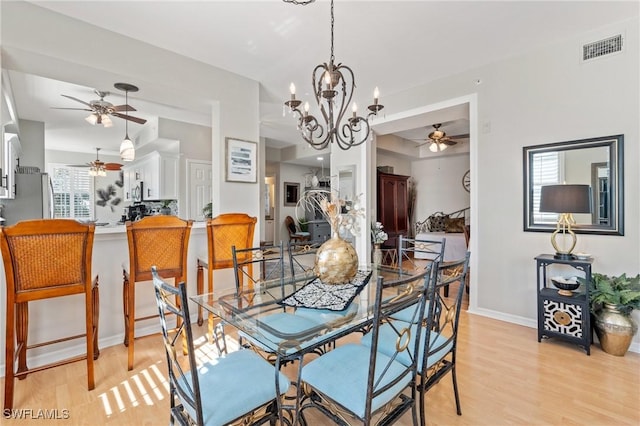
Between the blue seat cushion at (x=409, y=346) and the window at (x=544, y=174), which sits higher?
the window at (x=544, y=174)

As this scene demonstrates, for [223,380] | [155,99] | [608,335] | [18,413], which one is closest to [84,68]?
[155,99]

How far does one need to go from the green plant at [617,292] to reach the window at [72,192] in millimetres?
10419

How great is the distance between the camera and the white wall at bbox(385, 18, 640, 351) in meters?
2.57

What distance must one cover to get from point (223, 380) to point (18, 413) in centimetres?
152

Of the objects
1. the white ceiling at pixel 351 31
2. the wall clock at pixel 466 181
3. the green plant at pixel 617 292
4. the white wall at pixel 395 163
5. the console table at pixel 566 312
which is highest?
the white ceiling at pixel 351 31

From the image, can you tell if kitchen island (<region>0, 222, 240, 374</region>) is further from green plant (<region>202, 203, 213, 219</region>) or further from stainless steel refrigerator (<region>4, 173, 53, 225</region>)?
stainless steel refrigerator (<region>4, 173, 53, 225</region>)

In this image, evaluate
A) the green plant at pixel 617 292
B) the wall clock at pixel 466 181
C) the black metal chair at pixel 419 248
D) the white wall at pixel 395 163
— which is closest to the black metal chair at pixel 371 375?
the black metal chair at pixel 419 248

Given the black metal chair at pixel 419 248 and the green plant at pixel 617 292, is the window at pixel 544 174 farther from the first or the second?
the black metal chair at pixel 419 248

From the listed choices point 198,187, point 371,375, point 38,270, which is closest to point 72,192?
point 198,187

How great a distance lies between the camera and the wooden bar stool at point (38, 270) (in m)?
1.75

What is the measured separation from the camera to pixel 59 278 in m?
1.94

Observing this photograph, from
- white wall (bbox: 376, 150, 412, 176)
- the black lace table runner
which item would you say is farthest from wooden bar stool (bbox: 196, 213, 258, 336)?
white wall (bbox: 376, 150, 412, 176)

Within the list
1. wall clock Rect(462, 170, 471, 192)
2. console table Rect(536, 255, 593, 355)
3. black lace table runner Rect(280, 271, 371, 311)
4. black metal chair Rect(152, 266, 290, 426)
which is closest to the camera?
black metal chair Rect(152, 266, 290, 426)

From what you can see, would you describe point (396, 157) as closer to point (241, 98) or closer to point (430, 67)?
point (430, 67)
